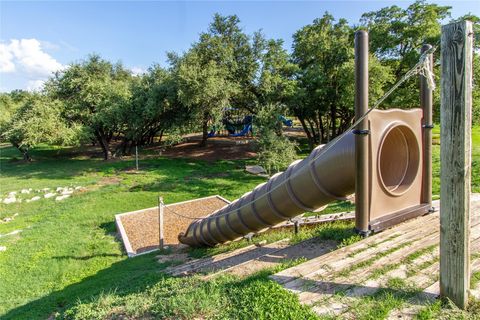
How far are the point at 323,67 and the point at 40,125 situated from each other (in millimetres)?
18579

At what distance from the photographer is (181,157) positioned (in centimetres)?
2166

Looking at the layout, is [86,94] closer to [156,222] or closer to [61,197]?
[61,197]

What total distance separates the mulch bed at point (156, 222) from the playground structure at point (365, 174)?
4251 mm

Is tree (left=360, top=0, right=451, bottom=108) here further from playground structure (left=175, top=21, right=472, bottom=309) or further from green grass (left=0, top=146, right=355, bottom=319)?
playground structure (left=175, top=21, right=472, bottom=309)

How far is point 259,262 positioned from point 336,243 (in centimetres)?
115

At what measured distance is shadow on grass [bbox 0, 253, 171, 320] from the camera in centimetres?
461

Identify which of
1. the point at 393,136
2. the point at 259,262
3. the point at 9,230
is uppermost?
the point at 393,136

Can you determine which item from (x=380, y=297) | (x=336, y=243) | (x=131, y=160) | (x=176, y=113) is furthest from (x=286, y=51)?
(x=380, y=297)

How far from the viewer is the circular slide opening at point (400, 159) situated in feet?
15.0

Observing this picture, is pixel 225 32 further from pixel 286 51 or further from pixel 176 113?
pixel 176 113

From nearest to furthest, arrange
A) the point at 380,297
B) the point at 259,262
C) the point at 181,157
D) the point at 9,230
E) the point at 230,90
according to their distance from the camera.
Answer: the point at 380,297
the point at 259,262
the point at 9,230
the point at 230,90
the point at 181,157

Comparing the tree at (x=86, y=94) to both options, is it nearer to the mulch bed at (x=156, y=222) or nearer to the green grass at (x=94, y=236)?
the green grass at (x=94, y=236)

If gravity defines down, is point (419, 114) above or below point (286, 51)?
below

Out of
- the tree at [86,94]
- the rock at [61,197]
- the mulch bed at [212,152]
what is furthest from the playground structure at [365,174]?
the tree at [86,94]
